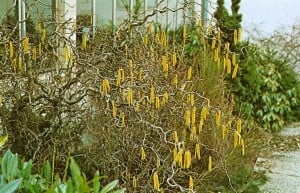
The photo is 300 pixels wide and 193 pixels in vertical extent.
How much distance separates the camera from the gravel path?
5551 mm

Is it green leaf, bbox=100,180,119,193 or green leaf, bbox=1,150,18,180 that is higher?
green leaf, bbox=1,150,18,180

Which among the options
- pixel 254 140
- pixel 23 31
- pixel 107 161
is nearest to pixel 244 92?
pixel 254 140

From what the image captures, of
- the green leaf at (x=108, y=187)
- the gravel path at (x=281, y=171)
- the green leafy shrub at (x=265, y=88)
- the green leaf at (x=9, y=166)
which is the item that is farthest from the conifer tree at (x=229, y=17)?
the green leaf at (x=9, y=166)

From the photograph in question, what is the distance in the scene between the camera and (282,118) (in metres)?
8.49

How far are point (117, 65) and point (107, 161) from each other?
36.3 inches

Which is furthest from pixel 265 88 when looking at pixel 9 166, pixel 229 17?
pixel 9 166

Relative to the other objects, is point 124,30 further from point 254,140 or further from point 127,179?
point 254,140

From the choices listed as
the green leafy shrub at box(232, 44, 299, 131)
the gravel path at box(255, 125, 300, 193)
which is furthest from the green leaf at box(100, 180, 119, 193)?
the green leafy shrub at box(232, 44, 299, 131)

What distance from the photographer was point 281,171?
6.16 meters

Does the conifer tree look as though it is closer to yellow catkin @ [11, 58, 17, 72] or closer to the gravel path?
the gravel path

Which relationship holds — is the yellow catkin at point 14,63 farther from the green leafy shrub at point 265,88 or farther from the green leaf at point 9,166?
the green leafy shrub at point 265,88

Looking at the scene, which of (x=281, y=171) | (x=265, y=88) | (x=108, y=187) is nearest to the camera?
(x=108, y=187)

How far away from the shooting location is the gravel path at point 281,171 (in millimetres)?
5551

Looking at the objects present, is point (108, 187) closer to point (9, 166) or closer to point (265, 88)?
point (9, 166)
